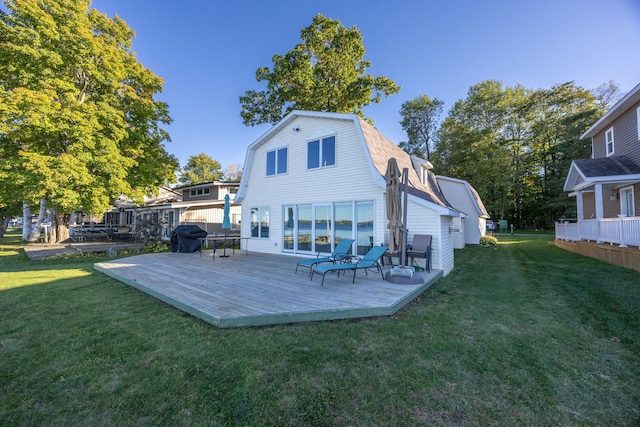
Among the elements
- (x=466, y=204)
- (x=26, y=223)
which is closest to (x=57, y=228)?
(x=26, y=223)

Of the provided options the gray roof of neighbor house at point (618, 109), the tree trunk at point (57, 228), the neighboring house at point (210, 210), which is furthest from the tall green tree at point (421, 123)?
the tree trunk at point (57, 228)

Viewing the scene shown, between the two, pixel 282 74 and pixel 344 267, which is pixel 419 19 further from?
pixel 344 267

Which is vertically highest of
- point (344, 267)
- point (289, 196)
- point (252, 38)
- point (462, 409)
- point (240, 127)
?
point (252, 38)

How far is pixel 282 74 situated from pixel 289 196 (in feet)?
42.6

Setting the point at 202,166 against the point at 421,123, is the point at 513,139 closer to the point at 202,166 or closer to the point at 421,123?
the point at 421,123

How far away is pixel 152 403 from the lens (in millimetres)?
2344

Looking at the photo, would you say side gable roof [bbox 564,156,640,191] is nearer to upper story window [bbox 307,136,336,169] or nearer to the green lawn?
the green lawn

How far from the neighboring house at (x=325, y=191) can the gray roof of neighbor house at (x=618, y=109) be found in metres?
7.62

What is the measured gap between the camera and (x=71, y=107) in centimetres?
1263

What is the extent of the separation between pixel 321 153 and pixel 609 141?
13.9 metres

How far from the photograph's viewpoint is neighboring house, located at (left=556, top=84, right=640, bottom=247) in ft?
30.2

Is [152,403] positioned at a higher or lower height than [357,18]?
lower

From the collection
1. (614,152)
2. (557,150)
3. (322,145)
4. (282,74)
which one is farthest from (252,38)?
(557,150)

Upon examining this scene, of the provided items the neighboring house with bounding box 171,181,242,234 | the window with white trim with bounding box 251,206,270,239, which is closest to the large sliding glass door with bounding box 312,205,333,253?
the window with white trim with bounding box 251,206,270,239
